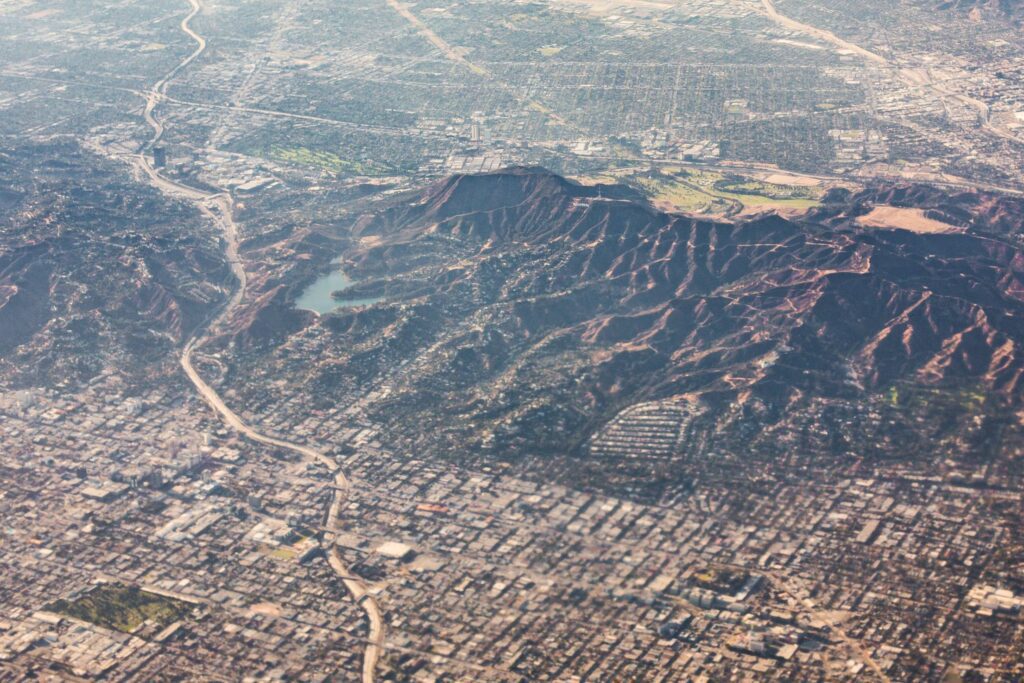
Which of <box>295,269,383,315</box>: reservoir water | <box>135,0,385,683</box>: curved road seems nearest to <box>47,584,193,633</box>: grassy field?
<box>135,0,385,683</box>: curved road

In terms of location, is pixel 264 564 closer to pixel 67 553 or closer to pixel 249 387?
pixel 67 553

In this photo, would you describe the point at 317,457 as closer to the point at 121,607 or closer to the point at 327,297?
the point at 121,607

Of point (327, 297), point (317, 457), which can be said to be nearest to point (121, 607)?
point (317, 457)

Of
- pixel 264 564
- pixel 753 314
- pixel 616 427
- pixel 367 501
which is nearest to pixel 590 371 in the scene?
pixel 616 427

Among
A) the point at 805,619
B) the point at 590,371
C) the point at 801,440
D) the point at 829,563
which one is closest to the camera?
the point at 805,619

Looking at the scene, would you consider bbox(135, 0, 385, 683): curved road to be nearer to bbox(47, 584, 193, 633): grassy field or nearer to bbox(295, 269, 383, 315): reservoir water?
bbox(295, 269, 383, 315): reservoir water

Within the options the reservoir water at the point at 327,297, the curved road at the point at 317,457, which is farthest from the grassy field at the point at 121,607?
the reservoir water at the point at 327,297

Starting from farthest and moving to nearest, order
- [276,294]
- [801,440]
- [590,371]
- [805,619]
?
[276,294] < [590,371] < [801,440] < [805,619]
